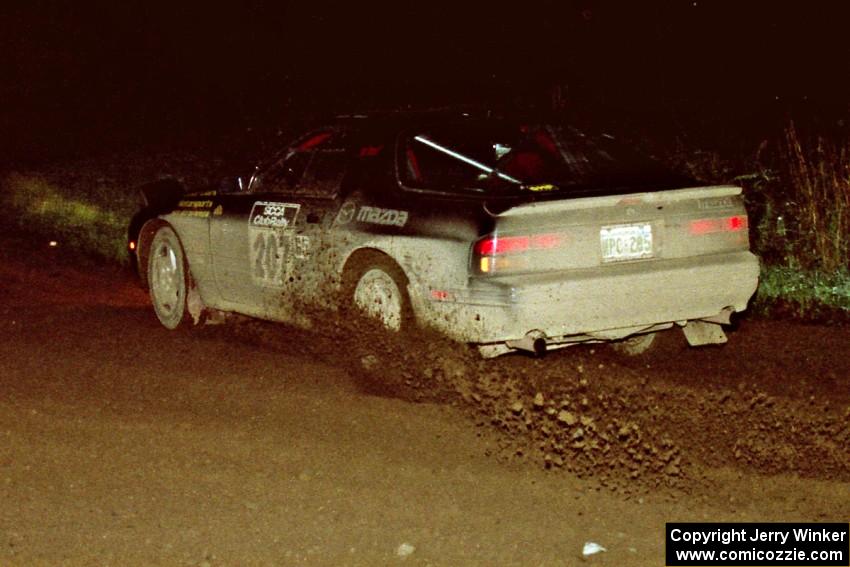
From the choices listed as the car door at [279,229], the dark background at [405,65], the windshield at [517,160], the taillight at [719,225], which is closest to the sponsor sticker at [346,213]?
the car door at [279,229]

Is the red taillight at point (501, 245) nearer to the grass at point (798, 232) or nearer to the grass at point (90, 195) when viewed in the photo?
the grass at point (798, 232)

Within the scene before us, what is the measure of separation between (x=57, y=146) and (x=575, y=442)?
81.7ft

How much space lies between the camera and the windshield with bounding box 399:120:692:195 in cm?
738

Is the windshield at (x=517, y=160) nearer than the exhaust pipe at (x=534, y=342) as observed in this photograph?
No

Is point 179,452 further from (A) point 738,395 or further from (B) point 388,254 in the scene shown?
(A) point 738,395

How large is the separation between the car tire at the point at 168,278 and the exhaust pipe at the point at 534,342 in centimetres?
312

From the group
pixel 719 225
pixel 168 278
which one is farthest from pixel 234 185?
pixel 719 225

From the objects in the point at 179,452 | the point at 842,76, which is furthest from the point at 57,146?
the point at 179,452

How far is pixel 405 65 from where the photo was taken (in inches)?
1171

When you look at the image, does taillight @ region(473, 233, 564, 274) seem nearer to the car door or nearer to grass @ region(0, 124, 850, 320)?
the car door

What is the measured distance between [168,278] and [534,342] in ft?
11.4

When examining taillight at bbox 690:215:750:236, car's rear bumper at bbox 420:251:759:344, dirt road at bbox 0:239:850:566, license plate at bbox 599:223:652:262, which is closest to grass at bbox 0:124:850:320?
dirt road at bbox 0:239:850:566

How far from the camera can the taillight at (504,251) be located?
21.8ft

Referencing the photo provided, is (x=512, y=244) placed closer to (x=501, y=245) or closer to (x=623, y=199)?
(x=501, y=245)
